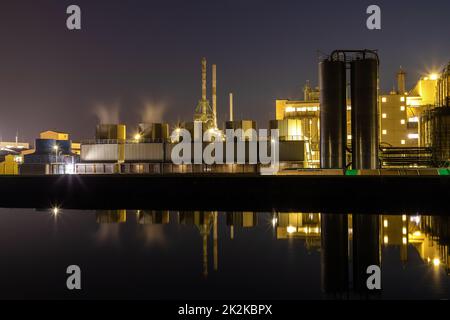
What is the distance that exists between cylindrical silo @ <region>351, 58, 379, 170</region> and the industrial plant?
0.08m

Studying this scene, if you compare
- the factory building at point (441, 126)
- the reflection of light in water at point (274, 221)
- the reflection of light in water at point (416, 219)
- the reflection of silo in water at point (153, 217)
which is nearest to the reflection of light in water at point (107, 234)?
the reflection of silo in water at point (153, 217)

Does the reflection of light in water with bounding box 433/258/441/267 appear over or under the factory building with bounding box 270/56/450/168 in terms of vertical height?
under

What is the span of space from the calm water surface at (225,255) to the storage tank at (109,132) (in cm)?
3419

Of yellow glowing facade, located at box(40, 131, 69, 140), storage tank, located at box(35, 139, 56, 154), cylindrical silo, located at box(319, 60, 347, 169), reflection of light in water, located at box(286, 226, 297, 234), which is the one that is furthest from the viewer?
yellow glowing facade, located at box(40, 131, 69, 140)

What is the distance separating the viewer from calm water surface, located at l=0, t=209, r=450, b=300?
1143cm

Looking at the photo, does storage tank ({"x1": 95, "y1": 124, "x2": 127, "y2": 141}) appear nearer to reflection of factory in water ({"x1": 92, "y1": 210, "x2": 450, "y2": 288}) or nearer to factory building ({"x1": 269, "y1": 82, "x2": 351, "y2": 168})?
Answer: factory building ({"x1": 269, "y1": 82, "x2": 351, "y2": 168})

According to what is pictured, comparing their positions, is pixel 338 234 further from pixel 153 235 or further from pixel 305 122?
pixel 305 122

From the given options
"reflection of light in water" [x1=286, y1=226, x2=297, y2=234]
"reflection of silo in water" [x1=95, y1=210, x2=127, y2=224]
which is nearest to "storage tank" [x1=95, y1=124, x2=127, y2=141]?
"reflection of silo in water" [x1=95, y1=210, x2=127, y2=224]

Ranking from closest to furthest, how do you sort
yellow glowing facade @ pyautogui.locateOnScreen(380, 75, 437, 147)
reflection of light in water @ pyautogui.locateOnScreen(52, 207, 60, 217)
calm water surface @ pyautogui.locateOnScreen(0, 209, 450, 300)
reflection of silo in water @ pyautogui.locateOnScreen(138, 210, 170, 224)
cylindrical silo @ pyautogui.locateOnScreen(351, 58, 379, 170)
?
calm water surface @ pyautogui.locateOnScreen(0, 209, 450, 300), reflection of silo in water @ pyautogui.locateOnScreen(138, 210, 170, 224), reflection of light in water @ pyautogui.locateOnScreen(52, 207, 60, 217), cylindrical silo @ pyautogui.locateOnScreen(351, 58, 379, 170), yellow glowing facade @ pyautogui.locateOnScreen(380, 75, 437, 147)

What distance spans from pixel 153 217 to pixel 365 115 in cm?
2115

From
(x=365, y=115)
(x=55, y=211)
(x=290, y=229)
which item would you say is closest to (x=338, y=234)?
(x=290, y=229)

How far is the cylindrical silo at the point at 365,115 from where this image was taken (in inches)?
1480

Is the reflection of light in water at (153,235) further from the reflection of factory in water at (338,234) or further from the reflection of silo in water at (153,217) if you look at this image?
the reflection of silo in water at (153,217)
